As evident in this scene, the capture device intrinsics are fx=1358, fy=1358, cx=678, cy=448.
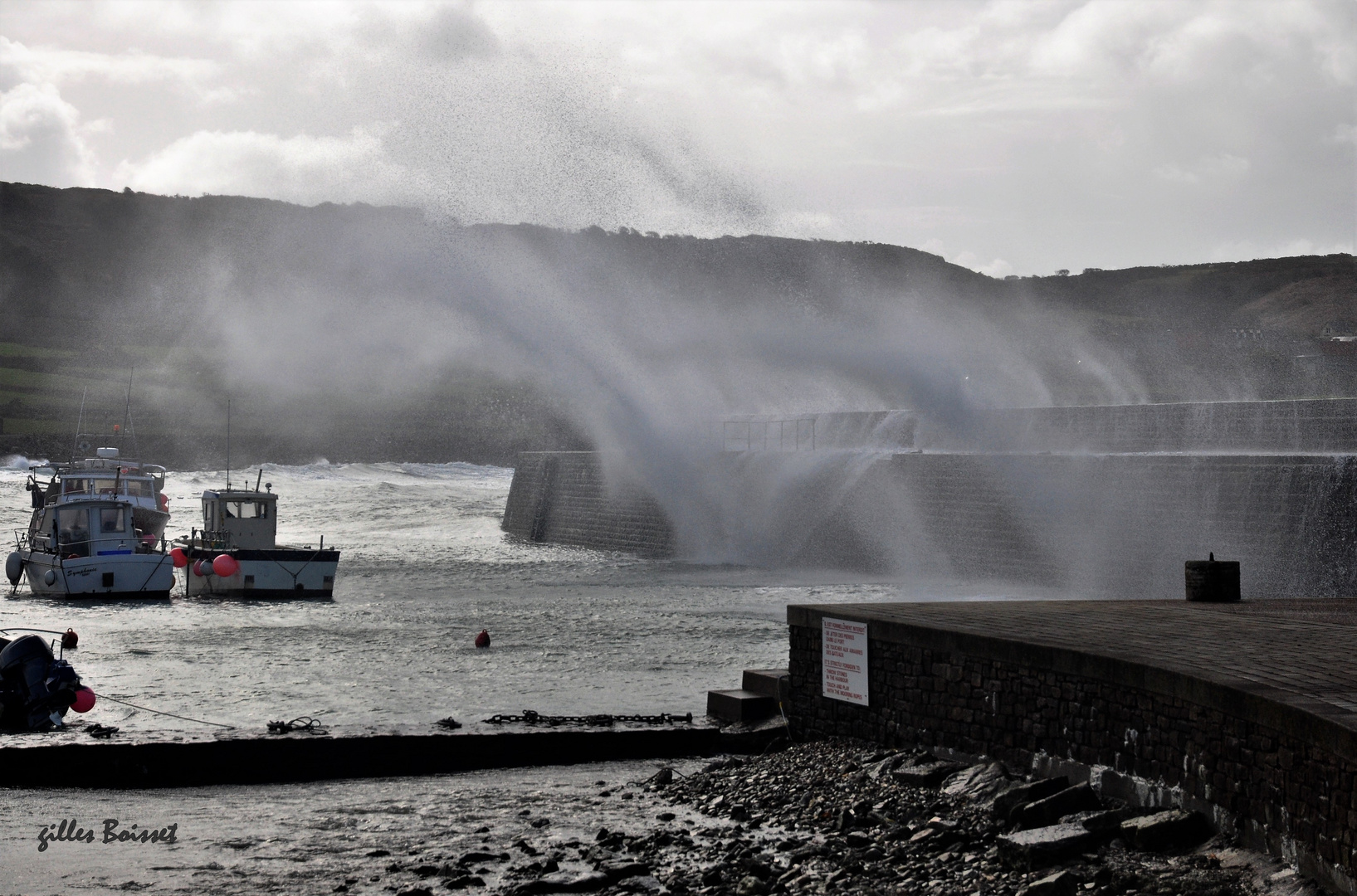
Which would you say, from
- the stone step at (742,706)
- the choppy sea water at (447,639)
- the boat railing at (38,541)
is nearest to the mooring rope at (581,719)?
the stone step at (742,706)

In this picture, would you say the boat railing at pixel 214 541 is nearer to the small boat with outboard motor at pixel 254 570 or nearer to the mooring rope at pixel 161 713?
the small boat with outboard motor at pixel 254 570

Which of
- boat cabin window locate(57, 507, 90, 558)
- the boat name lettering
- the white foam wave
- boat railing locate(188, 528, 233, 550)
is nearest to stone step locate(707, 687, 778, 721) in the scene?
the boat name lettering

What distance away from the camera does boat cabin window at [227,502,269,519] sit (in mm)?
33781

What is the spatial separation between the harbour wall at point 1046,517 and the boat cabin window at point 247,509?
42.2 ft

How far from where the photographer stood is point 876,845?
321 inches

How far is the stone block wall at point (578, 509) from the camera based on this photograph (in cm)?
4353

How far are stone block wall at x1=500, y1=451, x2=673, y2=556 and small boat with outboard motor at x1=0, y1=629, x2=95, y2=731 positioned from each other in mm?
29044

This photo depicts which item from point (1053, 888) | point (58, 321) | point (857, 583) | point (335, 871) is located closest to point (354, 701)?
point (335, 871)

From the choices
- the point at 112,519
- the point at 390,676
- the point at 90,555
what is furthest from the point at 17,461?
the point at 390,676

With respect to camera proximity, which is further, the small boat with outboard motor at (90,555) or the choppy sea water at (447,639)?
the small boat with outboard motor at (90,555)

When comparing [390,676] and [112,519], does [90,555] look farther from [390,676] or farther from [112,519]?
[390,676]

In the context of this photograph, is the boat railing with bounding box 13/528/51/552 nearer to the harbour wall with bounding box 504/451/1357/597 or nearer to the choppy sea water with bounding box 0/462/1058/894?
the choppy sea water with bounding box 0/462/1058/894

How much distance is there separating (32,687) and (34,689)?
1.0 inches

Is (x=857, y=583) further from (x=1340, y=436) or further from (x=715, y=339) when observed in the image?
(x=715, y=339)
